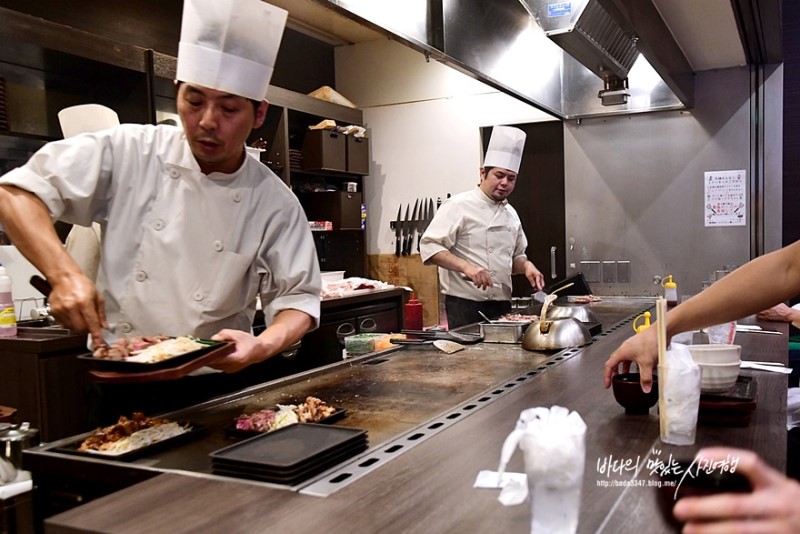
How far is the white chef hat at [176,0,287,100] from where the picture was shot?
1913mm

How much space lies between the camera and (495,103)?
19.4 ft

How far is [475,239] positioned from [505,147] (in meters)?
0.65

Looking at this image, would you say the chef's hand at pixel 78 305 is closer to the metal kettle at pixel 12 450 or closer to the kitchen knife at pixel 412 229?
the metal kettle at pixel 12 450

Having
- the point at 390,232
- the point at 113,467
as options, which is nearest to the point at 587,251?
the point at 390,232

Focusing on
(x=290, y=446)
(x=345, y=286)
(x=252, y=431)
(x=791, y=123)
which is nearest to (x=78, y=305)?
(x=252, y=431)

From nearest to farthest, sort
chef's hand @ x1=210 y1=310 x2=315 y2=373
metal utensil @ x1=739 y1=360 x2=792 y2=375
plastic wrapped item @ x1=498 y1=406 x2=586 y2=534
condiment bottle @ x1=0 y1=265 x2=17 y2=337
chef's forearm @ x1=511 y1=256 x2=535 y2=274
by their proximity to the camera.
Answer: plastic wrapped item @ x1=498 y1=406 x2=586 y2=534
chef's hand @ x1=210 y1=310 x2=315 y2=373
metal utensil @ x1=739 y1=360 x2=792 y2=375
condiment bottle @ x1=0 y1=265 x2=17 y2=337
chef's forearm @ x1=511 y1=256 x2=535 y2=274

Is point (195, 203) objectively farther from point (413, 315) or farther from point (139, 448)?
point (413, 315)

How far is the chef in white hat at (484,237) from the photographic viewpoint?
14.9 feet

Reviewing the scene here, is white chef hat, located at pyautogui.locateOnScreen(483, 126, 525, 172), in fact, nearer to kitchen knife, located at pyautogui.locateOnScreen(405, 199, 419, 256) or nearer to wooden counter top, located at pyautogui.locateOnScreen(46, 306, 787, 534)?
kitchen knife, located at pyautogui.locateOnScreen(405, 199, 419, 256)

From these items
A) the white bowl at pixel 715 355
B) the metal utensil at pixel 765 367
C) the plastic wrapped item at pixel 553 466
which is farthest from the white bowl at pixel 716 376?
the plastic wrapped item at pixel 553 466

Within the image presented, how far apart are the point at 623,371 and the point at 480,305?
9.23ft

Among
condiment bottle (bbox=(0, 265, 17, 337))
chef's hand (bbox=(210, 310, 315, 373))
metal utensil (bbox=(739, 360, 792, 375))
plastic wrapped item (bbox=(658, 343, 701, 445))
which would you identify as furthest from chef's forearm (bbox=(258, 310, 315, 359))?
condiment bottle (bbox=(0, 265, 17, 337))

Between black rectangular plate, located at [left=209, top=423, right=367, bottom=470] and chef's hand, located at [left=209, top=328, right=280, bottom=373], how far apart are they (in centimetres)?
28

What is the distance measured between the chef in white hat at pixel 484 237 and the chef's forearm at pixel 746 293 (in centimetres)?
285
